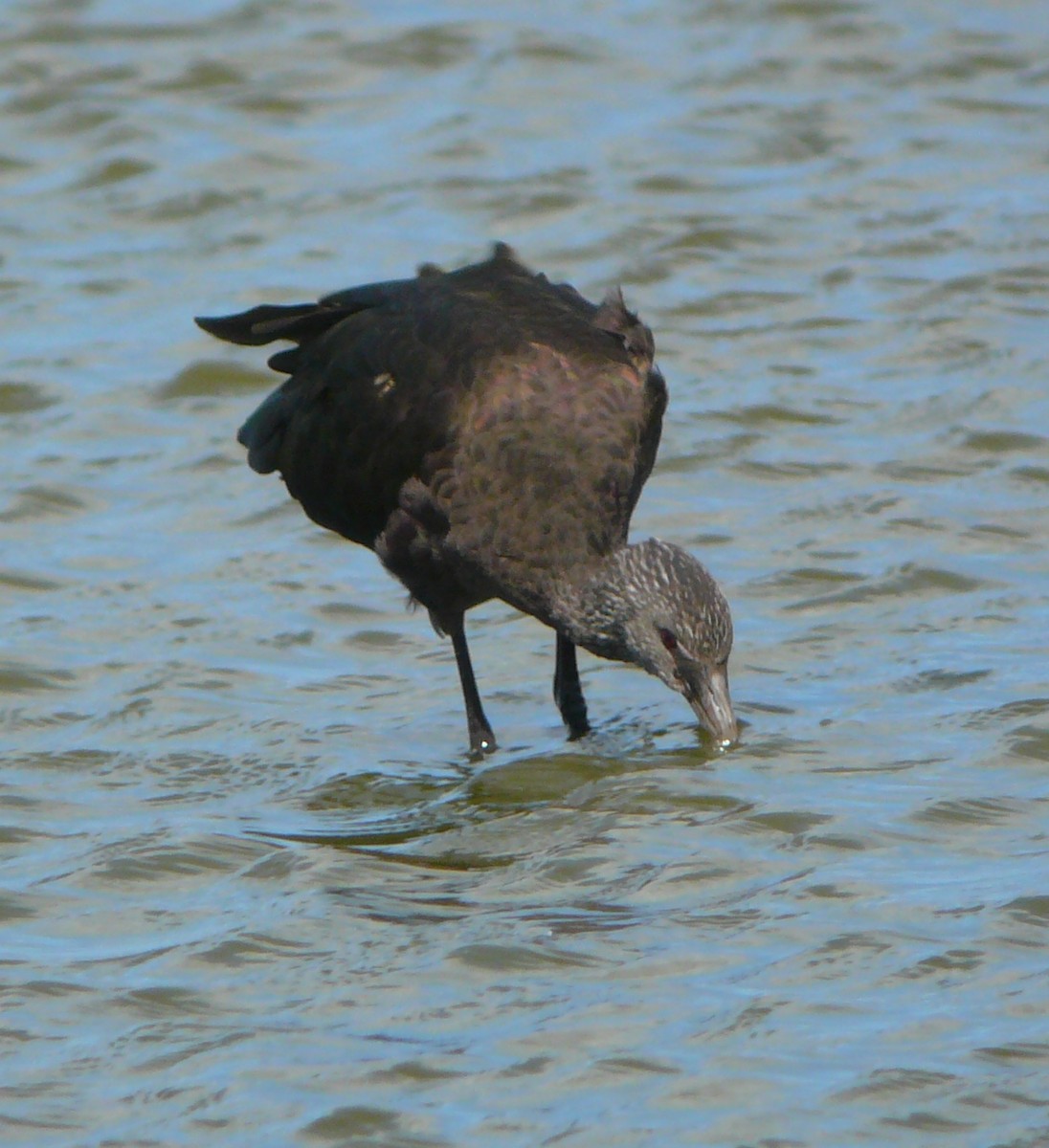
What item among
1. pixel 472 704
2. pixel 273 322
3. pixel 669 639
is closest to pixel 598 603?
pixel 669 639

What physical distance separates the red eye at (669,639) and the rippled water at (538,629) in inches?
16.6

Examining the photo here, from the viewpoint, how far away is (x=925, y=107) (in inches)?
601

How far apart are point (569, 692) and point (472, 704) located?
367 mm

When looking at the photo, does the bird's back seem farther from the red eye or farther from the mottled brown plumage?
the red eye

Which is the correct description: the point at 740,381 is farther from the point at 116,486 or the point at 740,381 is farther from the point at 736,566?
the point at 116,486

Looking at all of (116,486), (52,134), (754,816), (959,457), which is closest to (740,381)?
(959,457)

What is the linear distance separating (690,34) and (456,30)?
1687 millimetres

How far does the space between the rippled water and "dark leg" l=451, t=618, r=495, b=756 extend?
6.9 inches

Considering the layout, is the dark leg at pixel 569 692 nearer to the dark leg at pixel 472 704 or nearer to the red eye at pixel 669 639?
the dark leg at pixel 472 704

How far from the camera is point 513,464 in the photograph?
7.99 metres

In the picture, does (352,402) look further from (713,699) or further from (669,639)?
(713,699)

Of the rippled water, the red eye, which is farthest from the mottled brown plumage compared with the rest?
the rippled water

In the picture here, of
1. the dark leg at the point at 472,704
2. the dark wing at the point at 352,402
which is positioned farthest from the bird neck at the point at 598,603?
the dark wing at the point at 352,402

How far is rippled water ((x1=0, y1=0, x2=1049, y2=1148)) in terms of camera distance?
5789 millimetres
